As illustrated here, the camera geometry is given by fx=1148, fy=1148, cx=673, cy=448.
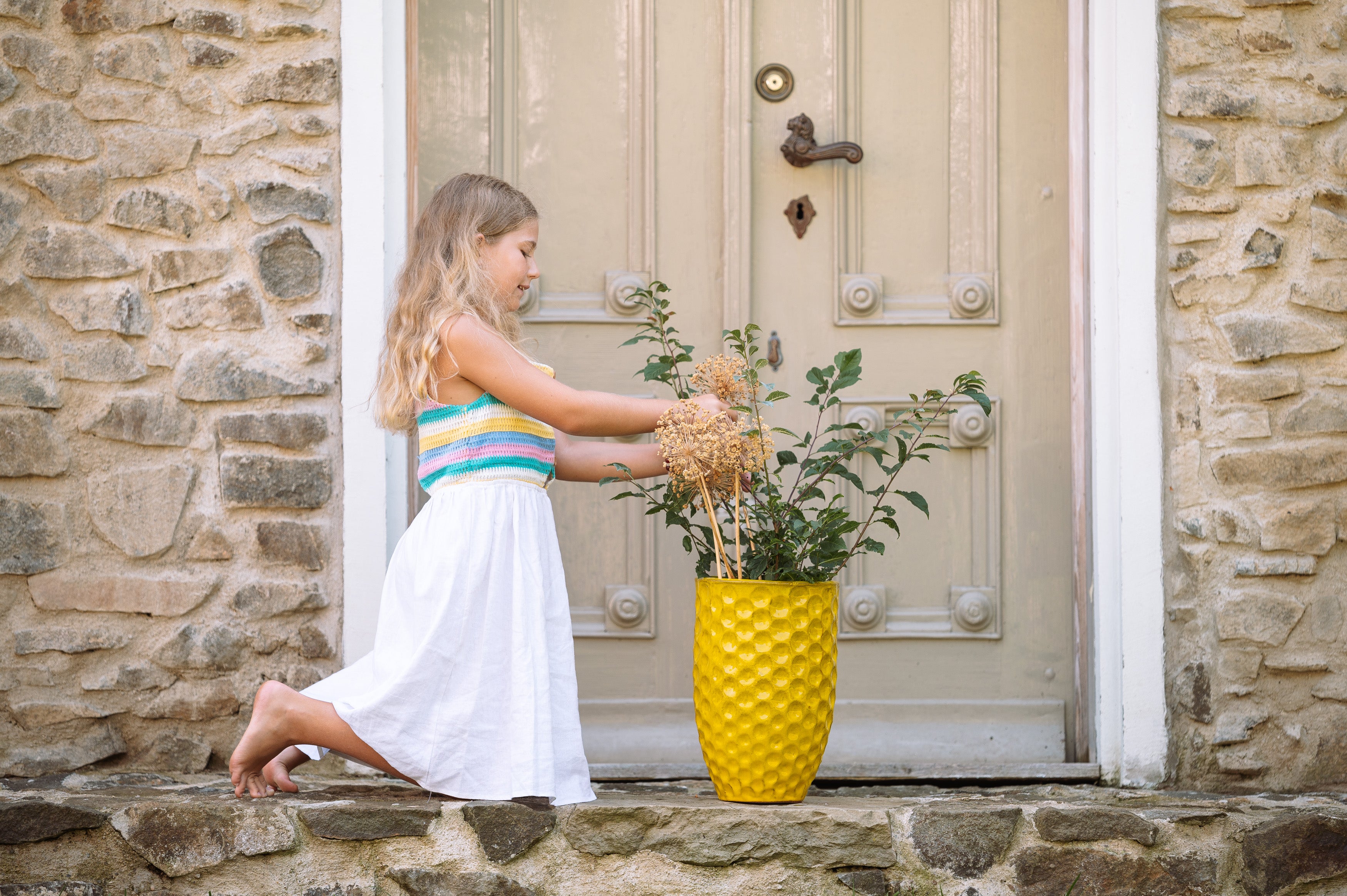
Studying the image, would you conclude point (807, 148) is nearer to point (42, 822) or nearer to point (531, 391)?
point (531, 391)

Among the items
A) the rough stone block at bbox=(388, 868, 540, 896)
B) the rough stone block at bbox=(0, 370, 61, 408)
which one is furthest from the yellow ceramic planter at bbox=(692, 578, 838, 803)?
the rough stone block at bbox=(0, 370, 61, 408)

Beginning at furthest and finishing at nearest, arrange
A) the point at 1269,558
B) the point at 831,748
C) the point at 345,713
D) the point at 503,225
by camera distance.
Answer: the point at 831,748
the point at 1269,558
the point at 503,225
the point at 345,713

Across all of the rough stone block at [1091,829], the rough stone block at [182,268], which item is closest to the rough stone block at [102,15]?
the rough stone block at [182,268]

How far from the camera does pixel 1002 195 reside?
299 cm

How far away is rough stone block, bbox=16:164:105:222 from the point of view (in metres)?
2.63

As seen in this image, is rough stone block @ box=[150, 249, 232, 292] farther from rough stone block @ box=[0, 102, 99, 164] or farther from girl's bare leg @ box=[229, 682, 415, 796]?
girl's bare leg @ box=[229, 682, 415, 796]

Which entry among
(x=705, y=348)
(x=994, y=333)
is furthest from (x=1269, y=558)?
(x=705, y=348)

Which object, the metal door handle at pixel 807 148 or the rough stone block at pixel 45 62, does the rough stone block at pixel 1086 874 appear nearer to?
the metal door handle at pixel 807 148

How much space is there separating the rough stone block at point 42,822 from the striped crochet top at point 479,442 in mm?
896

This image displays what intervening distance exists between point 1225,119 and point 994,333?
728 millimetres

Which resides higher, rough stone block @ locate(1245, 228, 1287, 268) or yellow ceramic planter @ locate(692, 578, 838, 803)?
rough stone block @ locate(1245, 228, 1287, 268)

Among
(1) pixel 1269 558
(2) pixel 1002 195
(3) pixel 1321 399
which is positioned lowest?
(1) pixel 1269 558

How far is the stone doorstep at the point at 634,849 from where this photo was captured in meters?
2.17

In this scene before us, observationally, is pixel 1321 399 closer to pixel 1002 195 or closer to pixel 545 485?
pixel 1002 195
